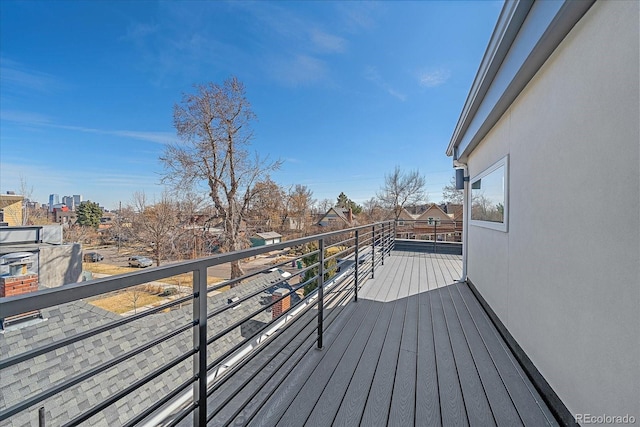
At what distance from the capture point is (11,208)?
1334 cm

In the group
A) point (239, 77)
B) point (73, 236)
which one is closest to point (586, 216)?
point (239, 77)

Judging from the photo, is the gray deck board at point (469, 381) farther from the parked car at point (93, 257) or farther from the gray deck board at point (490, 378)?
the parked car at point (93, 257)

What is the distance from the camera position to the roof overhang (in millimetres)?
1341

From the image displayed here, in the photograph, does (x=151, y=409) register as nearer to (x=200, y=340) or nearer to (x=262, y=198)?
(x=200, y=340)

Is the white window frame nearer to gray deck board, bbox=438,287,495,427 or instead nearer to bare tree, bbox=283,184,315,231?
gray deck board, bbox=438,287,495,427

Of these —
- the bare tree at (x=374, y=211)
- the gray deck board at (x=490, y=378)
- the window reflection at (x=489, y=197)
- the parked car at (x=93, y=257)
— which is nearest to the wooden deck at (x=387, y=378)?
the gray deck board at (x=490, y=378)

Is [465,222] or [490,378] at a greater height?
[465,222]

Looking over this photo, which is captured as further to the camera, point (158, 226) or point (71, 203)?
point (71, 203)

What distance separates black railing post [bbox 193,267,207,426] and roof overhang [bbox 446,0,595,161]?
2.03 m

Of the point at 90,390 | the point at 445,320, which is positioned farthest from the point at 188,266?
the point at 90,390

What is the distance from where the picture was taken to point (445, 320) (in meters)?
2.74

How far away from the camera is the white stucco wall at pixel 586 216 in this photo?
1.03m

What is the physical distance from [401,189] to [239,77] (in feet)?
42.0

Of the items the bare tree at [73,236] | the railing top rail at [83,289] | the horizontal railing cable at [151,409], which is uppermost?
the railing top rail at [83,289]
